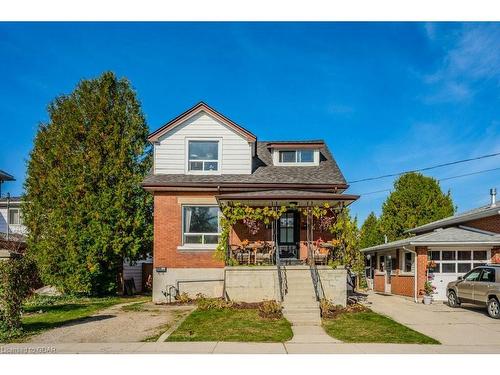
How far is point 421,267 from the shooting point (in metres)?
19.6

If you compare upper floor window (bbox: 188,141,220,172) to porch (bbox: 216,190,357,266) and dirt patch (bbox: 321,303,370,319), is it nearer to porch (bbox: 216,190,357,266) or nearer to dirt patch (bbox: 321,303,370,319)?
porch (bbox: 216,190,357,266)

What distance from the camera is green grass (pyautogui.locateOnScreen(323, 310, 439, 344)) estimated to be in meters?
10.2

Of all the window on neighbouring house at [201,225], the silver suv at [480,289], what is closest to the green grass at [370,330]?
the silver suv at [480,289]

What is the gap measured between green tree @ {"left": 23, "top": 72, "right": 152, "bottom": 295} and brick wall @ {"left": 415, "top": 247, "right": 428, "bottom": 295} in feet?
44.8

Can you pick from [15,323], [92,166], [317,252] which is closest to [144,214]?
[92,166]

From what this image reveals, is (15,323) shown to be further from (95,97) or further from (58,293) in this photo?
(95,97)

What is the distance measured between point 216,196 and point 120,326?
6267mm

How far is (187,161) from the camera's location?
19.7 m

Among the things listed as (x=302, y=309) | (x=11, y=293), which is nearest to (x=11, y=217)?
(x=11, y=293)

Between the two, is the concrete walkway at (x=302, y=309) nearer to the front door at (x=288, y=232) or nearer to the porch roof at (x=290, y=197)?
the porch roof at (x=290, y=197)

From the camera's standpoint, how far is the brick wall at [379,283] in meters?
27.3

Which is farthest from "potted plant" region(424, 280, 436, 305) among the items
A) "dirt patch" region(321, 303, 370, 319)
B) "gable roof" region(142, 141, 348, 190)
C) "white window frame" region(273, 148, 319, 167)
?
"white window frame" region(273, 148, 319, 167)

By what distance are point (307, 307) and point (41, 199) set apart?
16575 millimetres

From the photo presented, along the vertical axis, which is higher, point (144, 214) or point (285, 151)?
point (285, 151)
